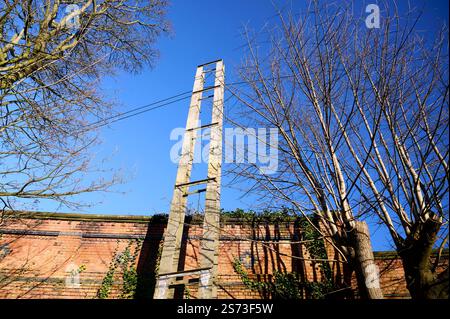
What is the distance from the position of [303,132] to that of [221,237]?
402 centimetres

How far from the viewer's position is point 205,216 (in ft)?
15.3

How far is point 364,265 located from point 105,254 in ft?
20.2

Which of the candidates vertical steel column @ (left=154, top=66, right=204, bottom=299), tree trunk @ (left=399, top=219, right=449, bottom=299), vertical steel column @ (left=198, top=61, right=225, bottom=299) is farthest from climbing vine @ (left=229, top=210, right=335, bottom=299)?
tree trunk @ (left=399, top=219, right=449, bottom=299)

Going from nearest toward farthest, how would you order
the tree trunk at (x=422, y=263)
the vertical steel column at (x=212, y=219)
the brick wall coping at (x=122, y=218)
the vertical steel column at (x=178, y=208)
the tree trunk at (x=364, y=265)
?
the tree trunk at (x=422, y=263), the tree trunk at (x=364, y=265), the vertical steel column at (x=212, y=219), the vertical steel column at (x=178, y=208), the brick wall coping at (x=122, y=218)

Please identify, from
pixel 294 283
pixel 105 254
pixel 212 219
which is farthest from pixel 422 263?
pixel 105 254

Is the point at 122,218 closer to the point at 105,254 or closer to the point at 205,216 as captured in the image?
the point at 105,254

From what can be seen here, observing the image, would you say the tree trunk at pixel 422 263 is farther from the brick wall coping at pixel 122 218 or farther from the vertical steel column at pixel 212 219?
the brick wall coping at pixel 122 218

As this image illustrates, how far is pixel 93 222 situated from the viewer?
288 inches

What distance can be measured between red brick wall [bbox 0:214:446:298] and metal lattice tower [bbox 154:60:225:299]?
60.6 inches

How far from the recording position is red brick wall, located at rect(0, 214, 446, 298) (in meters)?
6.29

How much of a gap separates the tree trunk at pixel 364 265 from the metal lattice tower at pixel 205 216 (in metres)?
1.87

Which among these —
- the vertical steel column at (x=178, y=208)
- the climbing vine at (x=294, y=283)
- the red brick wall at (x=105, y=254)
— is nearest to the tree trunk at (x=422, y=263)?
the vertical steel column at (x=178, y=208)

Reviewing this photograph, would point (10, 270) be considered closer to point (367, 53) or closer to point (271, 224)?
point (271, 224)

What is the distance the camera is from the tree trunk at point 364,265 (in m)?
2.75
